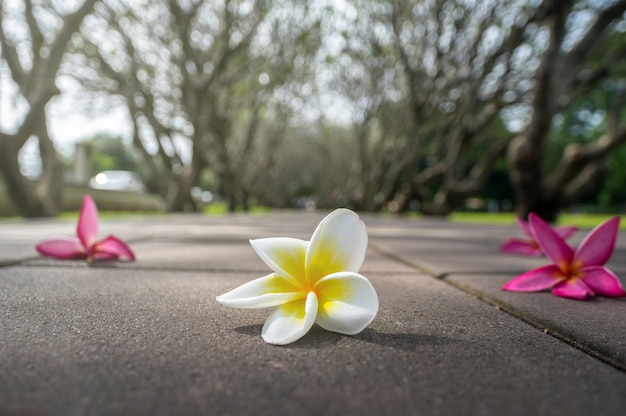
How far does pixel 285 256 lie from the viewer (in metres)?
1.13

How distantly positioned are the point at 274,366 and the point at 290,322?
172 millimetres

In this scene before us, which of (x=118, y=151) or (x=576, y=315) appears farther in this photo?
(x=118, y=151)

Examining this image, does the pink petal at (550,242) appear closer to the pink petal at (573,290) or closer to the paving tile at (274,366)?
A: the pink petal at (573,290)

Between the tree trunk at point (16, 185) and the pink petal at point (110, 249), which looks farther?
the tree trunk at point (16, 185)

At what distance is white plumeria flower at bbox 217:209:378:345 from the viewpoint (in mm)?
→ 995

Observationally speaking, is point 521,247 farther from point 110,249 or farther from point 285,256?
point 110,249

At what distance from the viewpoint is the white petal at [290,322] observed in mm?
949

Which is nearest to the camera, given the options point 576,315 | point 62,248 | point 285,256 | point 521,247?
point 285,256

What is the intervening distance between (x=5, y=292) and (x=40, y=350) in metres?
0.77

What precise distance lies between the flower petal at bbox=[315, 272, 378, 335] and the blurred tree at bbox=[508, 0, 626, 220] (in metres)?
7.30

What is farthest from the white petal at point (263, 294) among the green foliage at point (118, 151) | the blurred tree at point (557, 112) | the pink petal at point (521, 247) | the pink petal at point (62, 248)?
the green foliage at point (118, 151)

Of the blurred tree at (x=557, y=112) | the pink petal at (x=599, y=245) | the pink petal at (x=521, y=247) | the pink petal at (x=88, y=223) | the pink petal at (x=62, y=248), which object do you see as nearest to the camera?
the pink petal at (x=599, y=245)

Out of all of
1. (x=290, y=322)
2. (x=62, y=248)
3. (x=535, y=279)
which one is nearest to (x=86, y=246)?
(x=62, y=248)

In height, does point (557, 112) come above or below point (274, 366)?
above
